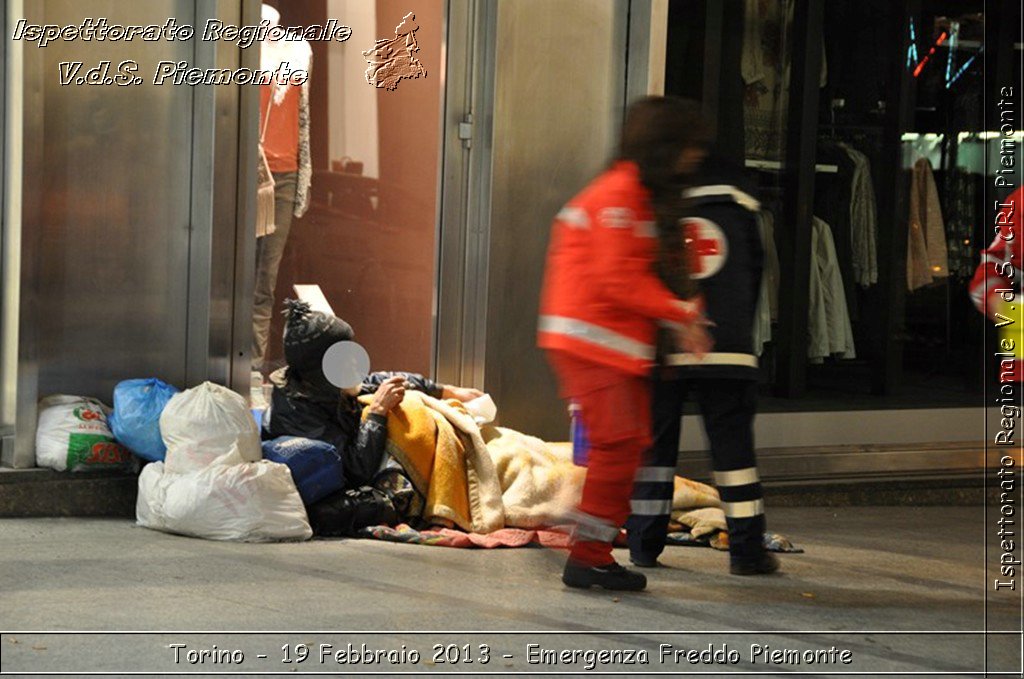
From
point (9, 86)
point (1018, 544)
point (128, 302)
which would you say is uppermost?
point (9, 86)

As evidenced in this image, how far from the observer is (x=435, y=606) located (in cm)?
520

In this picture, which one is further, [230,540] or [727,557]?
[727,557]

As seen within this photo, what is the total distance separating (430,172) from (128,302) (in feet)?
5.73

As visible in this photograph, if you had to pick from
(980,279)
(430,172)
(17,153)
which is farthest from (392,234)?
(980,279)

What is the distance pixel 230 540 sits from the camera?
6.04 meters

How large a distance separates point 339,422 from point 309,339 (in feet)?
1.40

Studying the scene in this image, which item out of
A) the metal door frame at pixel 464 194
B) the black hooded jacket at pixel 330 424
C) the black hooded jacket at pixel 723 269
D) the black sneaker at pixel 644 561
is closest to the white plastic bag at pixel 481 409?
the metal door frame at pixel 464 194

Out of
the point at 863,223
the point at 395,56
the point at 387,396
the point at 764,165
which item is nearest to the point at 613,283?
the point at 387,396

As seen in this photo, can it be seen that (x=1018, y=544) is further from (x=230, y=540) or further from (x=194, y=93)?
(x=194, y=93)

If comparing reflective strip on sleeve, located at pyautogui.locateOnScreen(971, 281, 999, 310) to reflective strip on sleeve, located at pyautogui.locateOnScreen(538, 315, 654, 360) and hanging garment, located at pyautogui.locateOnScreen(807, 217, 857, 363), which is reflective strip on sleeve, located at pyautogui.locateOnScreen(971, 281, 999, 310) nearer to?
reflective strip on sleeve, located at pyautogui.locateOnScreen(538, 315, 654, 360)

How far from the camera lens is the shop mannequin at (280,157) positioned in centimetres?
717

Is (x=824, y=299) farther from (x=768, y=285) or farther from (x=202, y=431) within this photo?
(x=202, y=431)

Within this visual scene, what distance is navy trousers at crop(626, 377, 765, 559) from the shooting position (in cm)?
580

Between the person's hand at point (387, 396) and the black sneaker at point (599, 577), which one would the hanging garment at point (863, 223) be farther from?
the black sneaker at point (599, 577)
